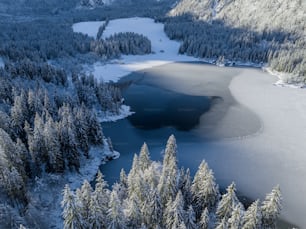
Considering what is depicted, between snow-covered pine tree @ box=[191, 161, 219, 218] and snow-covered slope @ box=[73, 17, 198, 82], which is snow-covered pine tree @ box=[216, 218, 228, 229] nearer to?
snow-covered pine tree @ box=[191, 161, 219, 218]

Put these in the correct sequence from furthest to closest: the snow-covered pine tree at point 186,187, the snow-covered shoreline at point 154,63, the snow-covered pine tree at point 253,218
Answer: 1. the snow-covered shoreline at point 154,63
2. the snow-covered pine tree at point 186,187
3. the snow-covered pine tree at point 253,218

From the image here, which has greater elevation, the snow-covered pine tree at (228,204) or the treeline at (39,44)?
the treeline at (39,44)

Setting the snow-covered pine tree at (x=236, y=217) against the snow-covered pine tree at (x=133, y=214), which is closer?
the snow-covered pine tree at (x=236, y=217)

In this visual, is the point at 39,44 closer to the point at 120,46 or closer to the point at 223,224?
the point at 120,46

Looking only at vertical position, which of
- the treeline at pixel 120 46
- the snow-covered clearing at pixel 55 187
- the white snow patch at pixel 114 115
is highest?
the treeline at pixel 120 46

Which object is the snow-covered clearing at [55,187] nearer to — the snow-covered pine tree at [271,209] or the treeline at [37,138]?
the treeline at [37,138]

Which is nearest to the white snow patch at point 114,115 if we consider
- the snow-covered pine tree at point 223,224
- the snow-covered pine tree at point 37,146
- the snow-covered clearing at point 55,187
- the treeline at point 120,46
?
the snow-covered clearing at point 55,187

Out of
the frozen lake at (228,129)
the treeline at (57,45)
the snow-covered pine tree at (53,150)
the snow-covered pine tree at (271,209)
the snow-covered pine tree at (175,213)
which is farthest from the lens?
the treeline at (57,45)

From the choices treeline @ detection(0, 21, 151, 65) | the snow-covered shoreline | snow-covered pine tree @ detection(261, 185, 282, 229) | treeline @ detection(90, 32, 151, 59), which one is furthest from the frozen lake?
treeline @ detection(0, 21, 151, 65)
